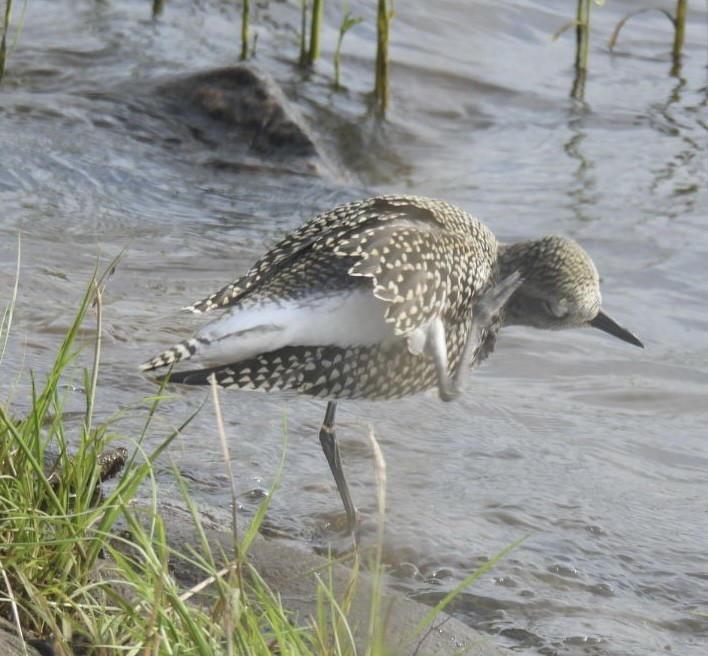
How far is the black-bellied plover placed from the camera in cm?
388

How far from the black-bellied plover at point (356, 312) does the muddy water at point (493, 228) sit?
258mm

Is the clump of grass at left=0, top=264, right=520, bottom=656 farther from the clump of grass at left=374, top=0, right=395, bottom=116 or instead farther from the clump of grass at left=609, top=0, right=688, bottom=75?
the clump of grass at left=609, top=0, right=688, bottom=75

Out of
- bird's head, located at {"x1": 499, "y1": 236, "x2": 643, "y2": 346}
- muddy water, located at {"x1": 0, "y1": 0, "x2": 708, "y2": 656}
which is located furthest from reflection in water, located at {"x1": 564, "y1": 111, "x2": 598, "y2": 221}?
bird's head, located at {"x1": 499, "y1": 236, "x2": 643, "y2": 346}

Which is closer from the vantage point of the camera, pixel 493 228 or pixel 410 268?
pixel 410 268

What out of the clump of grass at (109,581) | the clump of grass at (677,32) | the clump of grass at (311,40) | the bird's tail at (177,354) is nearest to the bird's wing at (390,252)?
the bird's tail at (177,354)

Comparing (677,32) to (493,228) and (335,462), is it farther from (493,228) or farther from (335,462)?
(335,462)

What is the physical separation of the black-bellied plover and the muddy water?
0.26 metres

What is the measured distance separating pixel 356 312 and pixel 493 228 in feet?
10.7

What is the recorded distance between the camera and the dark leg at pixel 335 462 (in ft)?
13.6

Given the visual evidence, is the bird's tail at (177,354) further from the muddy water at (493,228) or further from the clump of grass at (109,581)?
the clump of grass at (109,581)

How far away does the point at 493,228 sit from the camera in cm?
710

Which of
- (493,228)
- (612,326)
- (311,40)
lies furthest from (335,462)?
(311,40)

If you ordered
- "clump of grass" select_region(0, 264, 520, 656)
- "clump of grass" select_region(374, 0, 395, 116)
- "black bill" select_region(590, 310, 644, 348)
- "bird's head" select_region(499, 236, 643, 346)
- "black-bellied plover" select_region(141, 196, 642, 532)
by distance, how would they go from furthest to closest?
"clump of grass" select_region(374, 0, 395, 116), "black bill" select_region(590, 310, 644, 348), "bird's head" select_region(499, 236, 643, 346), "black-bellied plover" select_region(141, 196, 642, 532), "clump of grass" select_region(0, 264, 520, 656)

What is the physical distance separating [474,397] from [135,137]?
10.7ft
